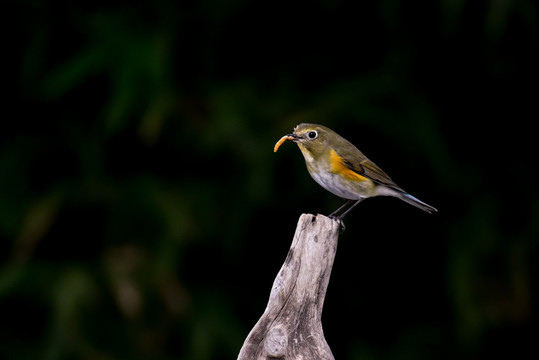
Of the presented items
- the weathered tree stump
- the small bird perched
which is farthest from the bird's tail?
the weathered tree stump

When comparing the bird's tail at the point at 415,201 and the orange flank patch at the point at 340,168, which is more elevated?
the orange flank patch at the point at 340,168

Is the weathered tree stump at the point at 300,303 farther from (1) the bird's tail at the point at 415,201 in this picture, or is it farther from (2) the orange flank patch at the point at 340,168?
(1) the bird's tail at the point at 415,201

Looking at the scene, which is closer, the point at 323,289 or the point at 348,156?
the point at 323,289

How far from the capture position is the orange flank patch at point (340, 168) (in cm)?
373

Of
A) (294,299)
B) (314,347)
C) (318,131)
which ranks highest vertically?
(318,131)

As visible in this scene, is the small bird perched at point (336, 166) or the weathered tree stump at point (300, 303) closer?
the weathered tree stump at point (300, 303)

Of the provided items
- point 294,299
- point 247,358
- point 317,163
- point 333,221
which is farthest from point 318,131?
point 247,358

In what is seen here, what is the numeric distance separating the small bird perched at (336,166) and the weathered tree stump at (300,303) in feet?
2.02

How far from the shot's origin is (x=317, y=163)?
3770mm

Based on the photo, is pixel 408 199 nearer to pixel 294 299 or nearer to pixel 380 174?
pixel 380 174

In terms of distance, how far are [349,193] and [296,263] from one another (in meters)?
0.80

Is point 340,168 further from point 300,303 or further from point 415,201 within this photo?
point 300,303

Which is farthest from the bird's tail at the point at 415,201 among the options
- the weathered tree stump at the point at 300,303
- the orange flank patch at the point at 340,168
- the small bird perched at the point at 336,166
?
the weathered tree stump at the point at 300,303

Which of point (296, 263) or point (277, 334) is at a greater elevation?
point (296, 263)
